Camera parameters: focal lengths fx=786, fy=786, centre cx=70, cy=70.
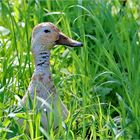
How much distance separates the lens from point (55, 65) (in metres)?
5.15

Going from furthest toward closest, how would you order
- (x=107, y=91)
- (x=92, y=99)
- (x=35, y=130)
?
(x=107, y=91) → (x=92, y=99) → (x=35, y=130)

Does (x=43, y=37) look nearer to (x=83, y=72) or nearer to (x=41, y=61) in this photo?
(x=41, y=61)

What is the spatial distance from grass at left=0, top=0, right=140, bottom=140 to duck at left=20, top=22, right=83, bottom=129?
0.30 feet

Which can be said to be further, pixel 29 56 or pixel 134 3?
pixel 134 3

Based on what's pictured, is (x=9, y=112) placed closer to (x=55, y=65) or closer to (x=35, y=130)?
(x=35, y=130)

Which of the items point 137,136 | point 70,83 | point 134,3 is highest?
point 134,3

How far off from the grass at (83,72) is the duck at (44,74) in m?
0.09

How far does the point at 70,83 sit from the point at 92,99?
1.29 feet

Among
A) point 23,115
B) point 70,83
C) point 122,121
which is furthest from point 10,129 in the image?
point 70,83

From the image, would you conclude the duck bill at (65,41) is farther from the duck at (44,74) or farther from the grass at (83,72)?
the grass at (83,72)

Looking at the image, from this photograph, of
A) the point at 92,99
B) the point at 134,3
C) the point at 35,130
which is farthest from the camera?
the point at 134,3

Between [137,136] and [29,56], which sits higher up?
[29,56]

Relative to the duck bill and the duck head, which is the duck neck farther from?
the duck bill

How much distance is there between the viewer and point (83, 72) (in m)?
4.75
